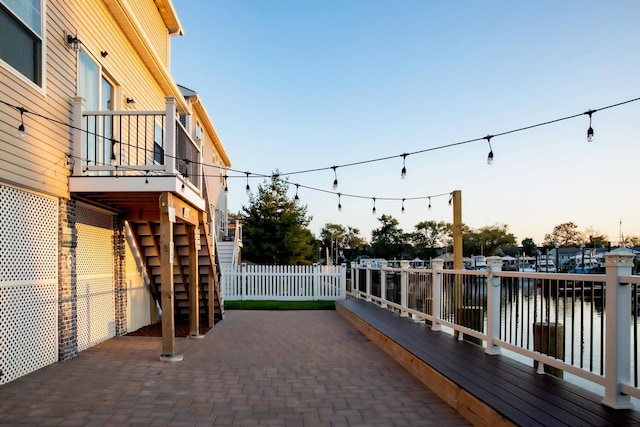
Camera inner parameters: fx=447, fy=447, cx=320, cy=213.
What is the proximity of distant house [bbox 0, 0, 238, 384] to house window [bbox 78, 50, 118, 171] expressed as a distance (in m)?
0.03

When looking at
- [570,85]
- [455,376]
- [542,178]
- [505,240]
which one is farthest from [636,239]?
[455,376]

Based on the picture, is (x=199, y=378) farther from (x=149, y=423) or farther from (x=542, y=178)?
(x=542, y=178)

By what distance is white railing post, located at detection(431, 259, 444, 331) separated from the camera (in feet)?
24.6

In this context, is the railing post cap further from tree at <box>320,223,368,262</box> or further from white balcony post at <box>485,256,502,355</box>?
tree at <box>320,223,368,262</box>

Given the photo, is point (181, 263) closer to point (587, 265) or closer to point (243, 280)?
point (243, 280)

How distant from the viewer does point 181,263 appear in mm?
9703

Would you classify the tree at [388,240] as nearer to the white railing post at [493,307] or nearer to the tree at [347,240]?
the tree at [347,240]

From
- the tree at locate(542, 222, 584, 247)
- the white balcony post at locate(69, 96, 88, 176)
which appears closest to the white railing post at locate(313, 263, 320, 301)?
the white balcony post at locate(69, 96, 88, 176)

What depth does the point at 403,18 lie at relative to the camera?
13.1 m

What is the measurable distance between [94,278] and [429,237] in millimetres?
75740

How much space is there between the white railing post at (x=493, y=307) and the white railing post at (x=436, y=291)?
66.9 inches

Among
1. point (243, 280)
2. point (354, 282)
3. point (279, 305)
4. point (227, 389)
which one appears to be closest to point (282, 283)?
point (243, 280)

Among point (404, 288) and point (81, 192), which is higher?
point (81, 192)

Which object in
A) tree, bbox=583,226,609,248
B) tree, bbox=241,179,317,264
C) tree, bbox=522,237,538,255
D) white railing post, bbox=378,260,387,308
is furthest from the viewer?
tree, bbox=583,226,609,248
